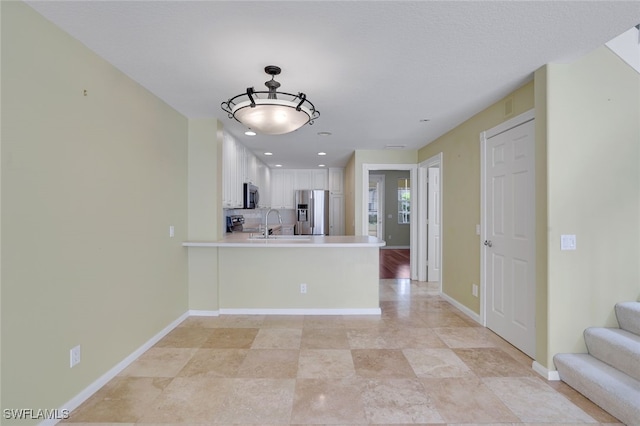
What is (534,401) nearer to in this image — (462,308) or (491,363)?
(491,363)

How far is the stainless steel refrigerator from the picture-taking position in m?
7.44

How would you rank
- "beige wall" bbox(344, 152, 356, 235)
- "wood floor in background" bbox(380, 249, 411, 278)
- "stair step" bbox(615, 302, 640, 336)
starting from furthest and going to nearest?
"wood floor in background" bbox(380, 249, 411, 278), "beige wall" bbox(344, 152, 356, 235), "stair step" bbox(615, 302, 640, 336)

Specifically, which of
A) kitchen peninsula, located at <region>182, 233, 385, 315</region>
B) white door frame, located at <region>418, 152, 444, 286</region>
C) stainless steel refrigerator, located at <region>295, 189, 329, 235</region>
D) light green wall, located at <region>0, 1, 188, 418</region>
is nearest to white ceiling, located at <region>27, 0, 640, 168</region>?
light green wall, located at <region>0, 1, 188, 418</region>

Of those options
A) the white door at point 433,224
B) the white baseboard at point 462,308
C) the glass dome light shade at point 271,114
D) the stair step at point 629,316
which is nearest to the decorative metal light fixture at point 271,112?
the glass dome light shade at point 271,114

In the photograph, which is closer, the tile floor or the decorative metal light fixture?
the tile floor

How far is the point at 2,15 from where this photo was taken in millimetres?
1504

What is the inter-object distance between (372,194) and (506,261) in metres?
7.15

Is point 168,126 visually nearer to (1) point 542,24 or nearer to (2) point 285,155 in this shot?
(2) point 285,155

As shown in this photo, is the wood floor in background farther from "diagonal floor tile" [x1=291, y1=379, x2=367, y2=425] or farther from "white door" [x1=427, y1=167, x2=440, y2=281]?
"diagonal floor tile" [x1=291, y1=379, x2=367, y2=425]

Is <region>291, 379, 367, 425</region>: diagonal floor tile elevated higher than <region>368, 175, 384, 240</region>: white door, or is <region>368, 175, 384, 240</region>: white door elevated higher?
<region>368, 175, 384, 240</region>: white door

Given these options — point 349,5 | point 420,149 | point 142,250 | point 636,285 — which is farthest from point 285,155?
point 636,285

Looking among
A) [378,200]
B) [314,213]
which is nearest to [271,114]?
A: [314,213]

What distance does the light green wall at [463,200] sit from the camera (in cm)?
340

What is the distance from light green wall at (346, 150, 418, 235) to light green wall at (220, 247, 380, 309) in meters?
1.58
